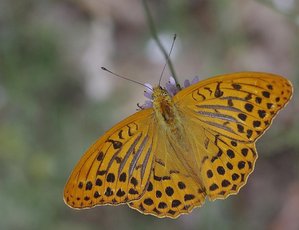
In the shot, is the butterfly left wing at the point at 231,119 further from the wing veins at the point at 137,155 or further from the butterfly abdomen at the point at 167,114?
the wing veins at the point at 137,155

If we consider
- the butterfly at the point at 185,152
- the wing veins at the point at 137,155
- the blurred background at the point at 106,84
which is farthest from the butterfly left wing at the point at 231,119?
the blurred background at the point at 106,84

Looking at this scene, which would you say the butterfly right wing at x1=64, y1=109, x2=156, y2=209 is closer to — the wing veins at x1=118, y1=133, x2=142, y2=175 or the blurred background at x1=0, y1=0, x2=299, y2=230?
the wing veins at x1=118, y1=133, x2=142, y2=175

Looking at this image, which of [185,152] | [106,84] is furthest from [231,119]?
[106,84]

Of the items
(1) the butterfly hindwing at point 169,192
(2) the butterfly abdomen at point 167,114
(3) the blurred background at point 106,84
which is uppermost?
(3) the blurred background at point 106,84

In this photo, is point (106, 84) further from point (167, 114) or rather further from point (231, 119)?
point (231, 119)

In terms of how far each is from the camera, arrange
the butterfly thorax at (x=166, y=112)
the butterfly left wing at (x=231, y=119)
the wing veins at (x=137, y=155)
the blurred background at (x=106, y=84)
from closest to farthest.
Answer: the butterfly left wing at (x=231, y=119) → the wing veins at (x=137, y=155) → the butterfly thorax at (x=166, y=112) → the blurred background at (x=106, y=84)

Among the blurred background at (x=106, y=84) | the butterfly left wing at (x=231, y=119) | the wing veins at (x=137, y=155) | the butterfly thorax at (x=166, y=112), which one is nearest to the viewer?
the butterfly left wing at (x=231, y=119)

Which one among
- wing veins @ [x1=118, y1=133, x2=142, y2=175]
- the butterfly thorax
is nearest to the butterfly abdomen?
the butterfly thorax
